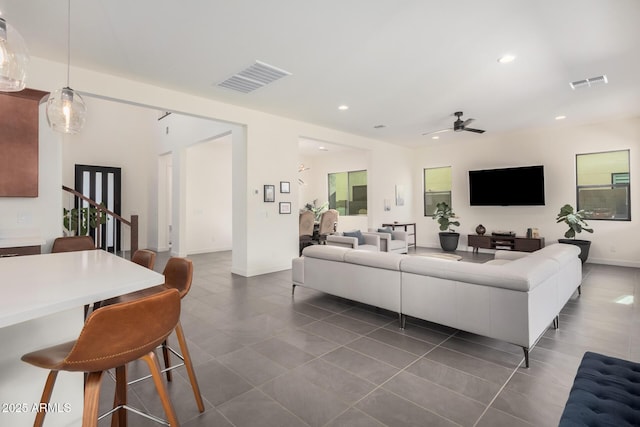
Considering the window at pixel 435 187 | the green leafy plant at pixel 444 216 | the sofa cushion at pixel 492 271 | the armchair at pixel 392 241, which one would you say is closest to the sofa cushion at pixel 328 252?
the sofa cushion at pixel 492 271

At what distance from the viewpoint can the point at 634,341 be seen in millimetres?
2877

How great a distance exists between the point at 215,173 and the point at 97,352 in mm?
8131

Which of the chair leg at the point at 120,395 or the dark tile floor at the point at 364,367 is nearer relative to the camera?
the chair leg at the point at 120,395

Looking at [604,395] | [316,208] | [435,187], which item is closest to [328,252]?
[604,395]

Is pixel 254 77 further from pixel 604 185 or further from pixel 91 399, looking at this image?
pixel 604 185

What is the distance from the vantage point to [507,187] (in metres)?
7.65

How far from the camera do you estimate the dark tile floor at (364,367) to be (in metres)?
1.92

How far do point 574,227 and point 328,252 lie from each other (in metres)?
5.58

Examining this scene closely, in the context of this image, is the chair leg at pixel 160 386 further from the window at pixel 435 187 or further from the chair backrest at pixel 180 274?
the window at pixel 435 187

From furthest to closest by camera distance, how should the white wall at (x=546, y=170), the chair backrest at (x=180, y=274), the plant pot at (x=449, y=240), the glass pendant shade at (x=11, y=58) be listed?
the plant pot at (x=449, y=240) → the white wall at (x=546, y=170) → the chair backrest at (x=180, y=274) → the glass pendant shade at (x=11, y=58)

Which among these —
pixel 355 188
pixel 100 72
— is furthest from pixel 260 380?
pixel 355 188

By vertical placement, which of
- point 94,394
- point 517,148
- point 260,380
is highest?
point 517,148

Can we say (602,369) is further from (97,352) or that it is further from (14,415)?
(14,415)

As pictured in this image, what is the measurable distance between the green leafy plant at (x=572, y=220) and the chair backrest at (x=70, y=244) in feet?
26.8
